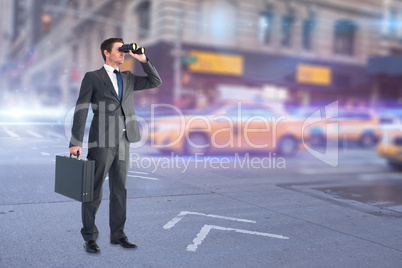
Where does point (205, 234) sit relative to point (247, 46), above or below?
below

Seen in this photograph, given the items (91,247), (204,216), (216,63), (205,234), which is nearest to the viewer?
(91,247)

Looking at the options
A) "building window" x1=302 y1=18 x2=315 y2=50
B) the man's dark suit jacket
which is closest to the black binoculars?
the man's dark suit jacket

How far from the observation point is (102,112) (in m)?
4.18

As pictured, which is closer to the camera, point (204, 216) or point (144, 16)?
point (204, 216)

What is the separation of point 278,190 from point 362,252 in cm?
328

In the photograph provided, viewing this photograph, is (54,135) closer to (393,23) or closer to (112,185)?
(112,185)

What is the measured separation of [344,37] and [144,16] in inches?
564

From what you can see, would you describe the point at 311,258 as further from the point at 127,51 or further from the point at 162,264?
the point at 127,51

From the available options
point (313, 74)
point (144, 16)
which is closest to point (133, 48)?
point (144, 16)

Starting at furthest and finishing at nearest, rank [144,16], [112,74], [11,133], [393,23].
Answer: [393,23] → [144,16] → [11,133] → [112,74]

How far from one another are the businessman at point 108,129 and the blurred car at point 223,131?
22.6ft

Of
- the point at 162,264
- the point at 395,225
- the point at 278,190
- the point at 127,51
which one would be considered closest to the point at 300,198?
the point at 278,190

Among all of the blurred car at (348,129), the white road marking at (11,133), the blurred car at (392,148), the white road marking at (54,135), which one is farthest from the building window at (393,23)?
the white road marking at (11,133)

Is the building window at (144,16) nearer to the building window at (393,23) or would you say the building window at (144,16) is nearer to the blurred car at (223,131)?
the blurred car at (223,131)
